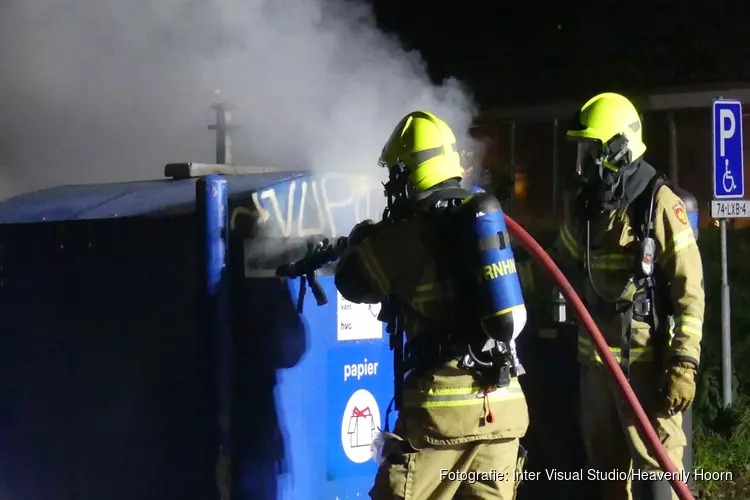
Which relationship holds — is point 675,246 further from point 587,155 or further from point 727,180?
point 727,180

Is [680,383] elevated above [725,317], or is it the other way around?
[725,317]

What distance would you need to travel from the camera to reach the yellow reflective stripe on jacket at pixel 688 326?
3.10 metres

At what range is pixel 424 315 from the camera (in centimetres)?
264

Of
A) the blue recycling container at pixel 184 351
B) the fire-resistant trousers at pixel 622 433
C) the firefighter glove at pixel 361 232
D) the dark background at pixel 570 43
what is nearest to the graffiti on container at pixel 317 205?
the blue recycling container at pixel 184 351

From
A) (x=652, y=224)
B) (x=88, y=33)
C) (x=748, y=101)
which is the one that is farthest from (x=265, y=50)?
(x=748, y=101)

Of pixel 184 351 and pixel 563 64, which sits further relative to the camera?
pixel 563 64

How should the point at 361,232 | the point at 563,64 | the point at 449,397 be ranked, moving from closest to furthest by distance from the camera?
the point at 449,397, the point at 361,232, the point at 563,64

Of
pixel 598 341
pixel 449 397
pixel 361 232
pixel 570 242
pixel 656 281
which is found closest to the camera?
pixel 449 397

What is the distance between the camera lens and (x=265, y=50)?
490 centimetres

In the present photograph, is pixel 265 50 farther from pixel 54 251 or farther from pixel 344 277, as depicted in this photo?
pixel 344 277

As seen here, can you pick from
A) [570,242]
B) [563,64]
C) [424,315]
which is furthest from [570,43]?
[424,315]

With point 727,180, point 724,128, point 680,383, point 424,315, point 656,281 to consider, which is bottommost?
point 680,383

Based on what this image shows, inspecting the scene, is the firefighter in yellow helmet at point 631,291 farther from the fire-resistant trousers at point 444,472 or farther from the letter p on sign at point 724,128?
the letter p on sign at point 724,128

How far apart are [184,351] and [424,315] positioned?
1024 millimetres
